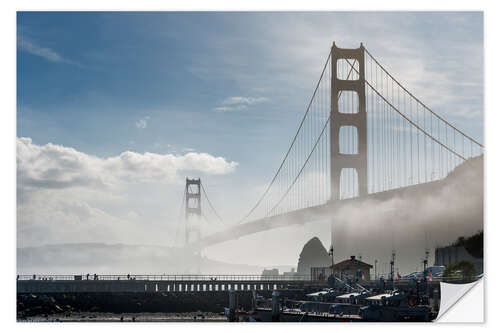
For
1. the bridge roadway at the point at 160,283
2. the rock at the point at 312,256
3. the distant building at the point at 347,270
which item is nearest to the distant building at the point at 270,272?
the rock at the point at 312,256

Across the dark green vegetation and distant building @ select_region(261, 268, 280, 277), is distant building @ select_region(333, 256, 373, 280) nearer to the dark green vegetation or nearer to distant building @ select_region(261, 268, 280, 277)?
distant building @ select_region(261, 268, 280, 277)

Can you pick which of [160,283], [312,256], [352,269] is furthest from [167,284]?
[312,256]

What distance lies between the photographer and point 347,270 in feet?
148

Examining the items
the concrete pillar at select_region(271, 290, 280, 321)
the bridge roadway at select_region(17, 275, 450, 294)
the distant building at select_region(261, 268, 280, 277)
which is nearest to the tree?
the concrete pillar at select_region(271, 290, 280, 321)

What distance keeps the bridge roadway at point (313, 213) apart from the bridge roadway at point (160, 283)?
6.68 metres

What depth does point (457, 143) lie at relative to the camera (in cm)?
2844

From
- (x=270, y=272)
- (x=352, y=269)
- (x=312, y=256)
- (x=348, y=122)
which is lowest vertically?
(x=352, y=269)

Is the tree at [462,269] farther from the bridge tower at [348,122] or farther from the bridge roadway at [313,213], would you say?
the bridge tower at [348,122]

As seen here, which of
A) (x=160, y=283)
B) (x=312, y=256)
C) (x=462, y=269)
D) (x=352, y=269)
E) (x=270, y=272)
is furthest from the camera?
(x=160, y=283)

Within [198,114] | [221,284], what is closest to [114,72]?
[198,114]

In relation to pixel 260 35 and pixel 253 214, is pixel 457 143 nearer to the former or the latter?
pixel 260 35

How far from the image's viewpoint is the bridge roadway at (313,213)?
3138cm

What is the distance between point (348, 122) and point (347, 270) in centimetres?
859

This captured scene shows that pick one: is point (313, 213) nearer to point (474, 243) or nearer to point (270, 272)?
point (270, 272)
